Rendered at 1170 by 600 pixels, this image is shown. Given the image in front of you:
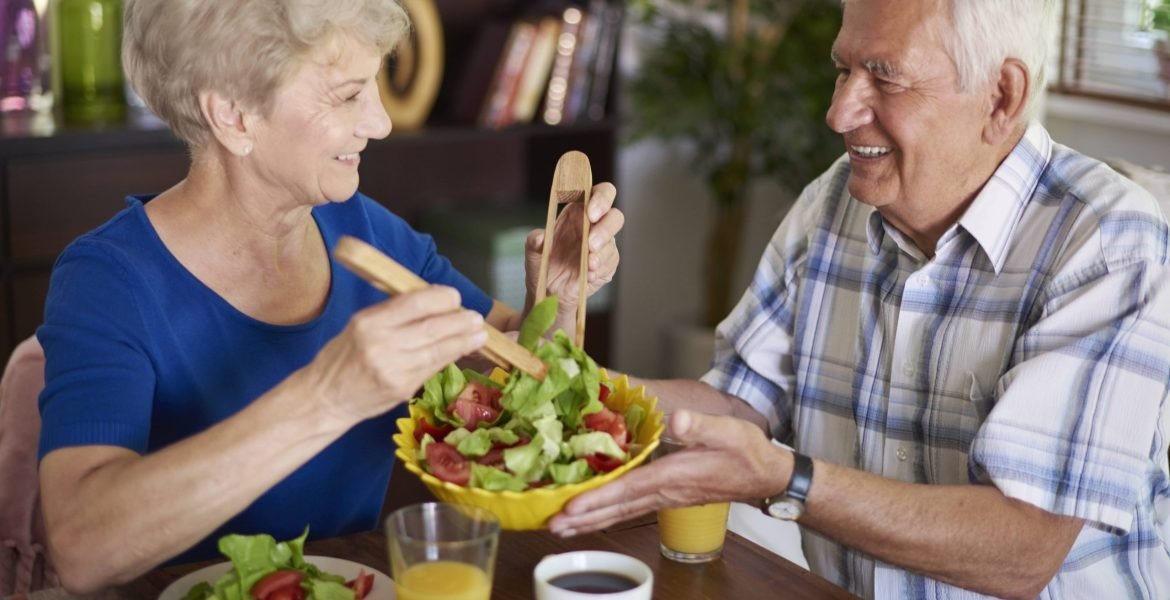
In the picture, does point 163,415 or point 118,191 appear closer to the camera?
point 163,415

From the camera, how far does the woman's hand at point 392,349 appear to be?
1249 mm

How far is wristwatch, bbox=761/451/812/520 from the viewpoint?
149 centimetres

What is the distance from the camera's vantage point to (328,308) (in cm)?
173

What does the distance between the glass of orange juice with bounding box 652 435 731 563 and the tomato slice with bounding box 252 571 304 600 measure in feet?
1.32

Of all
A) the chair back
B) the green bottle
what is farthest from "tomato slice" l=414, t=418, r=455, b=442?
the green bottle

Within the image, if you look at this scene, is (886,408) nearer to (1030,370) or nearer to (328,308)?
(1030,370)

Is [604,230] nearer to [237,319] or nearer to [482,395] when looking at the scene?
[482,395]

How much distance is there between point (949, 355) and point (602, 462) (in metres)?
0.59

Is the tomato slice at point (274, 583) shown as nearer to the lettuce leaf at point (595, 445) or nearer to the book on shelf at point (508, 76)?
the lettuce leaf at point (595, 445)

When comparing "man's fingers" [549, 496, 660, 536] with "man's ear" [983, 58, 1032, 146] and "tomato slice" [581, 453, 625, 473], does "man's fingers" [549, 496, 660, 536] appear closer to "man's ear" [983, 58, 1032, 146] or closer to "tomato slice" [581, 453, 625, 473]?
"tomato slice" [581, 453, 625, 473]

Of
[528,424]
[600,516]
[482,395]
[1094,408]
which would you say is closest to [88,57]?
[482,395]

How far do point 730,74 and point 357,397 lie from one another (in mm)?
2569

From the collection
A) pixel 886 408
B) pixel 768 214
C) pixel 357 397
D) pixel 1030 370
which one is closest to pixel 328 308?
pixel 357 397

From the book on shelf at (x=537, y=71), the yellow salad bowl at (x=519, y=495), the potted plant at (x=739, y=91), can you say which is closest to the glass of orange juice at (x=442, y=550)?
the yellow salad bowl at (x=519, y=495)
